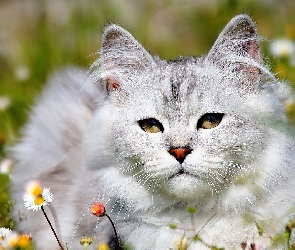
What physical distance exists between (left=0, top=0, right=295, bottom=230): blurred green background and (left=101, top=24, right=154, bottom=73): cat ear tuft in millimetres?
1498

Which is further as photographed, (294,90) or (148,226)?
(294,90)

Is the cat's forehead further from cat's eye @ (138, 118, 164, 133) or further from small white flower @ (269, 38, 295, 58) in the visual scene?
small white flower @ (269, 38, 295, 58)

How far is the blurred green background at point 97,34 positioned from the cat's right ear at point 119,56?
1498 millimetres

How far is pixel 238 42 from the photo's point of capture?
8.61 ft

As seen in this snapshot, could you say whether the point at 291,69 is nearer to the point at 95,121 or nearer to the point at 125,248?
the point at 95,121

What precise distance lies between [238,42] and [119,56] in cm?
50

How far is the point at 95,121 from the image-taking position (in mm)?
2920

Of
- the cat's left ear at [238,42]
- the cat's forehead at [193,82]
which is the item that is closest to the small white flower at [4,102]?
the cat's forehead at [193,82]

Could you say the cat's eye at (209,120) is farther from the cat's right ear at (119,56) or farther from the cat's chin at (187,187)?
the cat's right ear at (119,56)

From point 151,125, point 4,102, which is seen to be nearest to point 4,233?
point 151,125

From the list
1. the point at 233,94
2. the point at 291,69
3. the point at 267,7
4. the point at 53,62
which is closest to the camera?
the point at 233,94

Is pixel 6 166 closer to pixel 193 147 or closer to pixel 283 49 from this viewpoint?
pixel 193 147

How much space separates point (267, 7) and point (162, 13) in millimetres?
886

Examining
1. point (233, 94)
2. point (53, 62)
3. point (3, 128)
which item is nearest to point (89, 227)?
point (233, 94)
